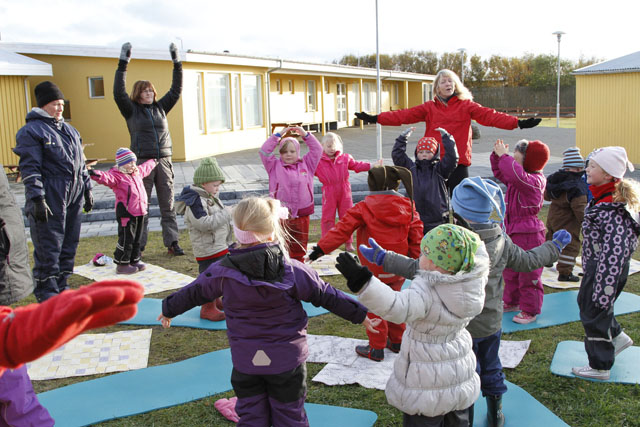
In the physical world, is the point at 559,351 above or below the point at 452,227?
below

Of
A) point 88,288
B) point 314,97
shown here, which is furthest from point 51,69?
point 88,288

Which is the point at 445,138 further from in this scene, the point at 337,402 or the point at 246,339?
the point at 246,339

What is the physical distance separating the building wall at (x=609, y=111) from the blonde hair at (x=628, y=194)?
45.1 ft

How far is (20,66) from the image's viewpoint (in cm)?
1476

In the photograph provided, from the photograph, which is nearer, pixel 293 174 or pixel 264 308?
pixel 264 308

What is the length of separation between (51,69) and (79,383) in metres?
14.3

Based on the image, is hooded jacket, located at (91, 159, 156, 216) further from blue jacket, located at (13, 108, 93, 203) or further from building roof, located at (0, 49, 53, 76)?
building roof, located at (0, 49, 53, 76)

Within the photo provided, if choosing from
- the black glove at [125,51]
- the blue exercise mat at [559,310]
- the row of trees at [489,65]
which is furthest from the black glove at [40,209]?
the row of trees at [489,65]

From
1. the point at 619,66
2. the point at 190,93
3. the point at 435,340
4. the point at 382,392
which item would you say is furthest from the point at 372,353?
the point at 619,66

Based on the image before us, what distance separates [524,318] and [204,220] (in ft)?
9.71

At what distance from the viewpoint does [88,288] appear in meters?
1.50

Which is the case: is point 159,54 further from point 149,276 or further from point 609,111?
point 609,111

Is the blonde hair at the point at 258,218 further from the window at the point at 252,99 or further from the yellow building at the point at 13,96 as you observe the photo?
the window at the point at 252,99

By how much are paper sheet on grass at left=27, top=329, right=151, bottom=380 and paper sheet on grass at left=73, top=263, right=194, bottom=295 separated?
1.27 m
